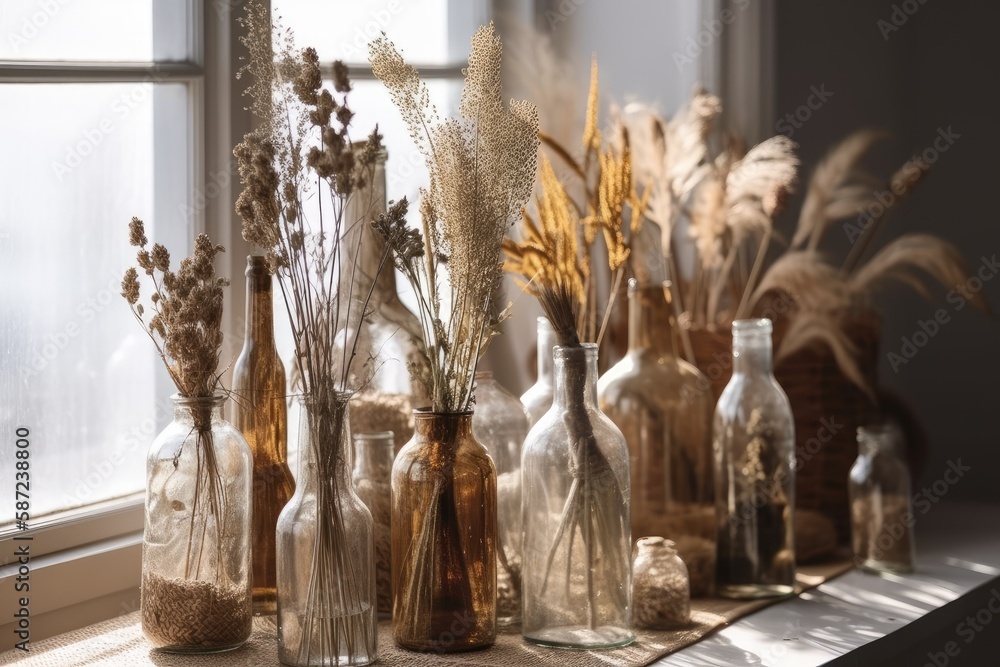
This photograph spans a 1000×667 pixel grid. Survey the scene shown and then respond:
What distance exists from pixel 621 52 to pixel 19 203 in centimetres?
104

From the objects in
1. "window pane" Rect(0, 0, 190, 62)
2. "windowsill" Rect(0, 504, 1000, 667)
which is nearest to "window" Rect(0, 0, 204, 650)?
"window pane" Rect(0, 0, 190, 62)

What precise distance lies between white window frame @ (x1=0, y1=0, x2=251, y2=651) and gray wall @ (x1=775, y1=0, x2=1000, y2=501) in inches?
35.5

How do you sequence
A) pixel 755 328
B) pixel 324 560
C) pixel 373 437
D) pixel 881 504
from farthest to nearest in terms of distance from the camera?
pixel 881 504
pixel 755 328
pixel 373 437
pixel 324 560

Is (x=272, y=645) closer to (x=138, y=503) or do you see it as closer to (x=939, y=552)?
(x=138, y=503)

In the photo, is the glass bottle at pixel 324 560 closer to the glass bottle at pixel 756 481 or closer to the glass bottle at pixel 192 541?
the glass bottle at pixel 192 541

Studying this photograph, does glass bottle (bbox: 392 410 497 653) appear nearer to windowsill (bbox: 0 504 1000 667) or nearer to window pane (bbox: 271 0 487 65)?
windowsill (bbox: 0 504 1000 667)

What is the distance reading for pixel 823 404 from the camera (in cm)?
157

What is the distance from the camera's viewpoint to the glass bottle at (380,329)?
4.17 feet

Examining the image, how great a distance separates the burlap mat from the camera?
104 centimetres

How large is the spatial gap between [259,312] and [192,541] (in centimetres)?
25

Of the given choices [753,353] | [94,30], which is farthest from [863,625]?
[94,30]

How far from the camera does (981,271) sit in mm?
1802

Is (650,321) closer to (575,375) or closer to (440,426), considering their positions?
(575,375)

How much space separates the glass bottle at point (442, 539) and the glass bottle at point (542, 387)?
21 cm
